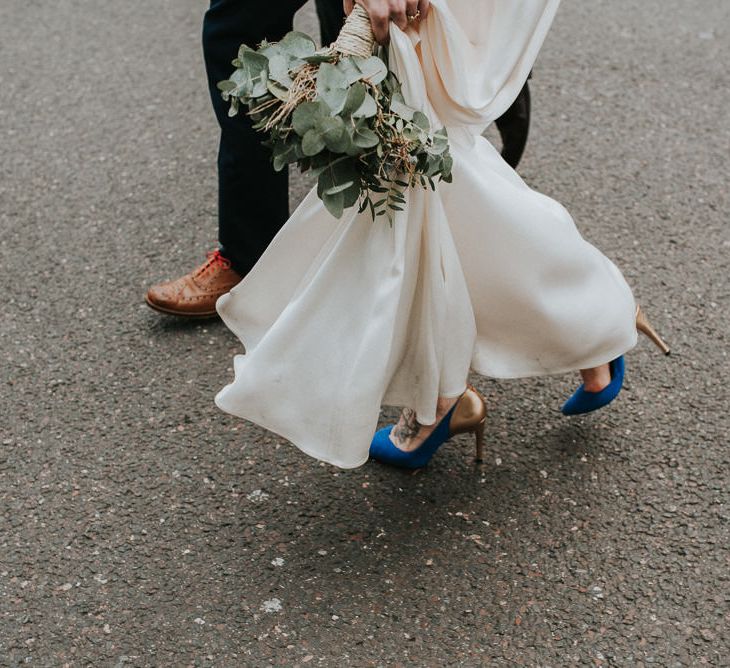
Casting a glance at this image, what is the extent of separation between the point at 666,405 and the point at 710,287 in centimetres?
65

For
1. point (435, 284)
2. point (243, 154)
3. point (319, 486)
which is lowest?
point (319, 486)

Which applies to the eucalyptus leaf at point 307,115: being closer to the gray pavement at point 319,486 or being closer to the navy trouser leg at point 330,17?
the gray pavement at point 319,486

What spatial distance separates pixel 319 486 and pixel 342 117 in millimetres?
1039

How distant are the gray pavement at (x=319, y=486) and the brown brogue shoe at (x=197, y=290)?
3.0 inches

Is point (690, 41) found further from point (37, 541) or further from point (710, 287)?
point (37, 541)

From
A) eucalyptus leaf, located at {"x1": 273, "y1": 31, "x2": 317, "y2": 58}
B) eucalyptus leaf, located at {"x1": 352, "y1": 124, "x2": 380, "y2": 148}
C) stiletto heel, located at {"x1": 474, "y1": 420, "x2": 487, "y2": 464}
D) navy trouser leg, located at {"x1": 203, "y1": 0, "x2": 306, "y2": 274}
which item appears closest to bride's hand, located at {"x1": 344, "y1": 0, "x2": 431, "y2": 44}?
eucalyptus leaf, located at {"x1": 273, "y1": 31, "x2": 317, "y2": 58}

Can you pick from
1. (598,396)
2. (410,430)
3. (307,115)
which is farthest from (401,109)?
(598,396)

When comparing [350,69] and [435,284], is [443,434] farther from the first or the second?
[350,69]

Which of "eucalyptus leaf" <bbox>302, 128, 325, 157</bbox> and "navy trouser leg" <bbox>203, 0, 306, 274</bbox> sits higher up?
"eucalyptus leaf" <bbox>302, 128, 325, 157</bbox>

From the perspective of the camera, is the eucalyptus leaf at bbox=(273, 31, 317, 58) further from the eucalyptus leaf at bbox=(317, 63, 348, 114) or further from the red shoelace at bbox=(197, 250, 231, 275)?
the red shoelace at bbox=(197, 250, 231, 275)

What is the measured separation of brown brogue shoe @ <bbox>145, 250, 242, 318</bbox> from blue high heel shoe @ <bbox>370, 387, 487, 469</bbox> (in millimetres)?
822

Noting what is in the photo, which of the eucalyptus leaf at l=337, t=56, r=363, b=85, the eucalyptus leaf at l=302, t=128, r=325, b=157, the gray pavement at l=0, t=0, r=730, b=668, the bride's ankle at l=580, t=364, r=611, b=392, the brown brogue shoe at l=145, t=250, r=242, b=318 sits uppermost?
the eucalyptus leaf at l=337, t=56, r=363, b=85

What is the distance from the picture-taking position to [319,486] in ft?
8.75

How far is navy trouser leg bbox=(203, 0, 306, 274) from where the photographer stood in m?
2.92
